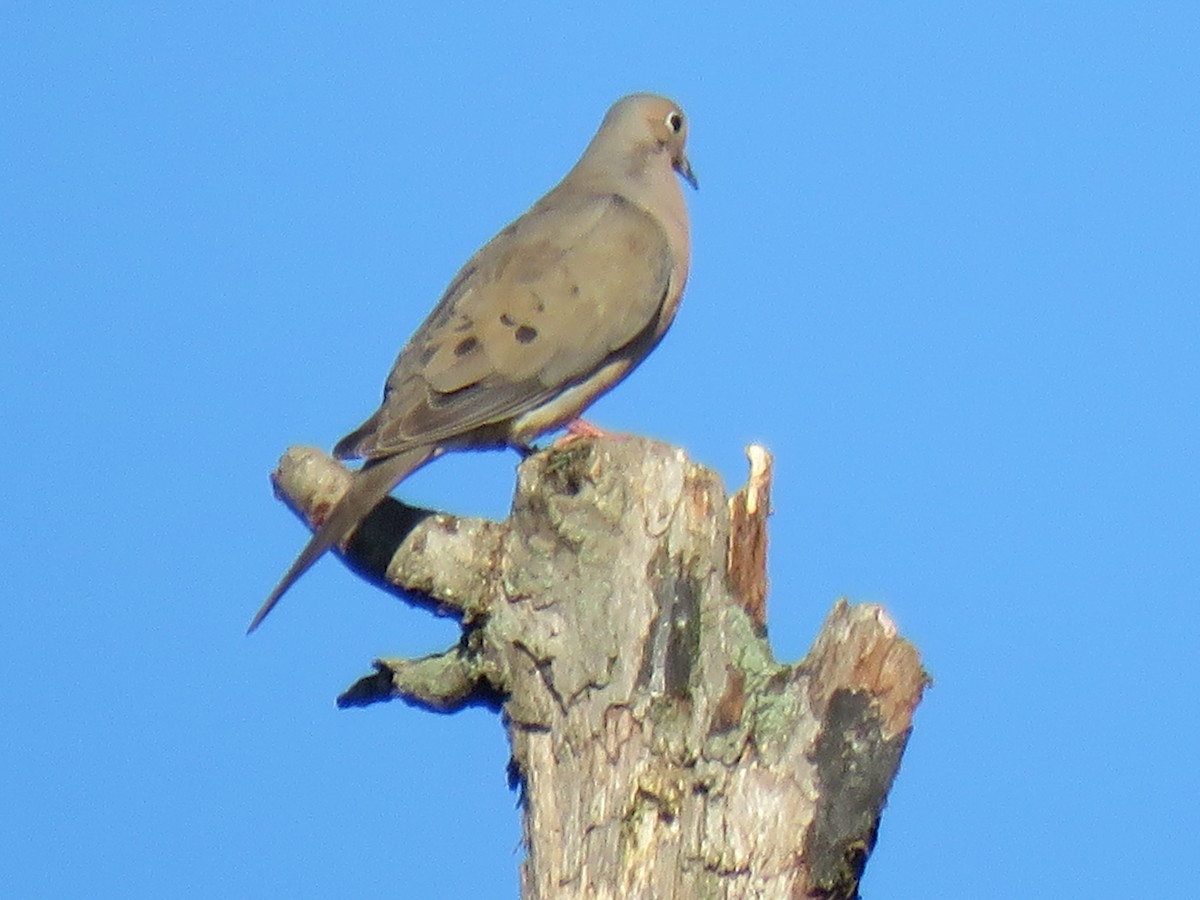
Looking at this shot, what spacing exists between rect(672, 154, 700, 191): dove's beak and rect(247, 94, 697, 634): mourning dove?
2.15 feet

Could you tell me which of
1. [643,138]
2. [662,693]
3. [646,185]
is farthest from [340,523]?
[643,138]

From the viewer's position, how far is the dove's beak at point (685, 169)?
312 inches

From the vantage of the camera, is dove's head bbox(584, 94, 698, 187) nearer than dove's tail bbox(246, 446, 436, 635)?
No

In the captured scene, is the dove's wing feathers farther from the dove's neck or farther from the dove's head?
the dove's head

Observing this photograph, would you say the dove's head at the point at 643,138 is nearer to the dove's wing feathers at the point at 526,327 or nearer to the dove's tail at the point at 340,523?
the dove's wing feathers at the point at 526,327

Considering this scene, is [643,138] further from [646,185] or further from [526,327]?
[526,327]

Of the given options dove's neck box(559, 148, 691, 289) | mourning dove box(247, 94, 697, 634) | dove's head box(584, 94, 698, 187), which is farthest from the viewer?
dove's head box(584, 94, 698, 187)

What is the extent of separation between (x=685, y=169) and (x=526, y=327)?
1.84 metres

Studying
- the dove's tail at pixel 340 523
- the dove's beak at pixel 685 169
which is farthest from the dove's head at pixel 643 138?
the dove's tail at pixel 340 523

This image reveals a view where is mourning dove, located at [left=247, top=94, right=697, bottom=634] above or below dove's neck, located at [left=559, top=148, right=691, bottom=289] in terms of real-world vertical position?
below

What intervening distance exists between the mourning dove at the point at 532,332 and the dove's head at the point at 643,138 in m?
0.36

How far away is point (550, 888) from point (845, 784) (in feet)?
2.39

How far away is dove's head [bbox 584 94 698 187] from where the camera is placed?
7617 mm

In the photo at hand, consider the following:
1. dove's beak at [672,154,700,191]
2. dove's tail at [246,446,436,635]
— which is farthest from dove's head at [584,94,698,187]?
dove's tail at [246,446,436,635]
